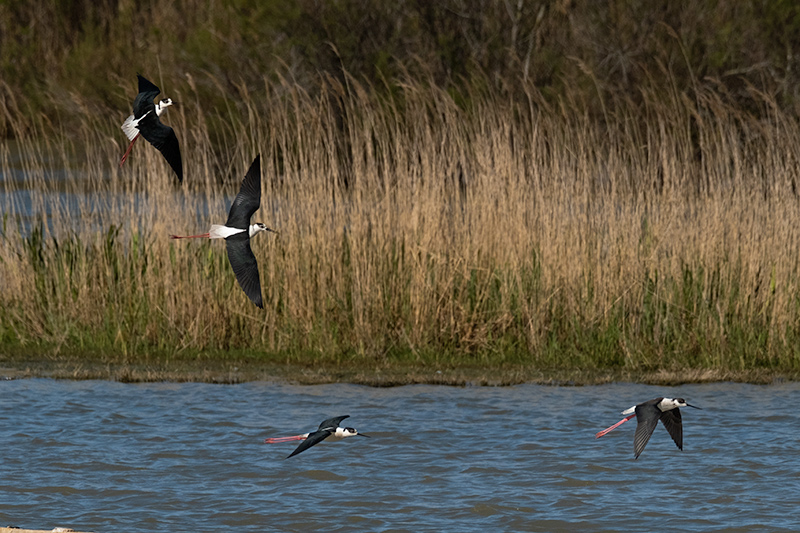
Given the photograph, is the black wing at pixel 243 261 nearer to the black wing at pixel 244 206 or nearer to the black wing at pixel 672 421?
the black wing at pixel 244 206

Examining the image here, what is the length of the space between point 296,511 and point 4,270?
4956 mm

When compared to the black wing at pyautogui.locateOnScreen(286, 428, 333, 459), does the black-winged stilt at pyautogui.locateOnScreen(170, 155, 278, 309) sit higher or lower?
higher

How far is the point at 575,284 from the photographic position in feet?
31.1

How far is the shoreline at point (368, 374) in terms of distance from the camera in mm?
8898

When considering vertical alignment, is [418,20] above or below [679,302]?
above

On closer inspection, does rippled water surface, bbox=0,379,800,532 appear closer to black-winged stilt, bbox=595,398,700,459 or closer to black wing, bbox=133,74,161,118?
black-winged stilt, bbox=595,398,700,459

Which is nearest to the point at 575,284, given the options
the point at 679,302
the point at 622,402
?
the point at 679,302

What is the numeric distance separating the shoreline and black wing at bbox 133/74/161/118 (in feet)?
12.0

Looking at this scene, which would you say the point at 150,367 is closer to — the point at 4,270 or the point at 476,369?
the point at 4,270

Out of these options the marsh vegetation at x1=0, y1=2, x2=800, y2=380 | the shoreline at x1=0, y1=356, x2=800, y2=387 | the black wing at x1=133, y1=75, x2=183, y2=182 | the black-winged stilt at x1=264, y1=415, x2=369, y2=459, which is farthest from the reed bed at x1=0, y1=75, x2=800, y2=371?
the black wing at x1=133, y1=75, x2=183, y2=182

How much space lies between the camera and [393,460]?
7012 mm

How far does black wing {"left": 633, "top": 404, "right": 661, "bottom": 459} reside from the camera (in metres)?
5.50

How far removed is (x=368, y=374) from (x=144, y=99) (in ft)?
13.0

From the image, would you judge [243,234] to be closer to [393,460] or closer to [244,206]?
[244,206]
